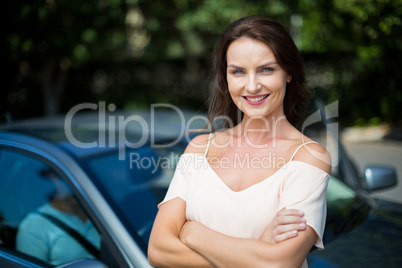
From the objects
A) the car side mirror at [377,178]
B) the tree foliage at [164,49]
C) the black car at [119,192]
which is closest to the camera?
the black car at [119,192]

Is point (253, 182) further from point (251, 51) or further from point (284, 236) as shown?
point (251, 51)

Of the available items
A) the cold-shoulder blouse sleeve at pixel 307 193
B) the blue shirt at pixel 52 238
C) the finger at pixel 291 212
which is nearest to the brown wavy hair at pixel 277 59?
the cold-shoulder blouse sleeve at pixel 307 193

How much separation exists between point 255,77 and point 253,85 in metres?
0.03

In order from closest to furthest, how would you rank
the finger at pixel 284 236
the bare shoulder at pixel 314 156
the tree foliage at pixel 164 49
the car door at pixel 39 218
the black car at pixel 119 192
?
the finger at pixel 284 236
the bare shoulder at pixel 314 156
the black car at pixel 119 192
the car door at pixel 39 218
the tree foliage at pixel 164 49

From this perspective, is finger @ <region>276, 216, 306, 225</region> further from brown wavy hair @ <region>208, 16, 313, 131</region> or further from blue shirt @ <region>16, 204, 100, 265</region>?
blue shirt @ <region>16, 204, 100, 265</region>

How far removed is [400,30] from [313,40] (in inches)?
99.6

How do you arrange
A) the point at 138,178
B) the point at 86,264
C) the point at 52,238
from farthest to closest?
the point at 138,178
the point at 52,238
the point at 86,264

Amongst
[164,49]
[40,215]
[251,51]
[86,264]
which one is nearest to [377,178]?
[251,51]

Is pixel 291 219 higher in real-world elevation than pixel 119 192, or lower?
higher

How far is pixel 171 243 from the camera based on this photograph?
136cm

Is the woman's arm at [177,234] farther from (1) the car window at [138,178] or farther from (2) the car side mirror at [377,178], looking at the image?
(2) the car side mirror at [377,178]

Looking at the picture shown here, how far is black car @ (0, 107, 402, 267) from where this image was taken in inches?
A: 65.9

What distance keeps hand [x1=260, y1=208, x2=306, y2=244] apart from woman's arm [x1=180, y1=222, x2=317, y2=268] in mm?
17

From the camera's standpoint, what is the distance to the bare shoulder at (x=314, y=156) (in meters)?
1.30
